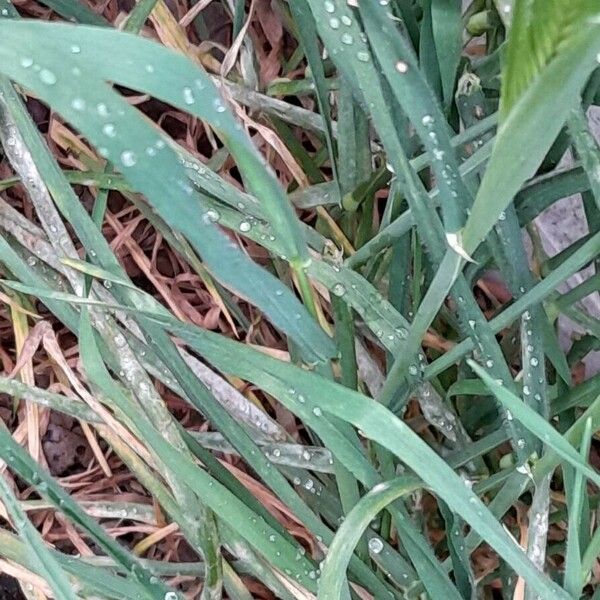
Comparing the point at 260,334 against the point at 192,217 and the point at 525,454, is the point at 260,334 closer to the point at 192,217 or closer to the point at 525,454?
the point at 525,454

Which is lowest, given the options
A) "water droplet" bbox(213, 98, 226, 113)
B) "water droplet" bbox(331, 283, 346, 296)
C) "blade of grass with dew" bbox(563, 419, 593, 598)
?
"blade of grass with dew" bbox(563, 419, 593, 598)

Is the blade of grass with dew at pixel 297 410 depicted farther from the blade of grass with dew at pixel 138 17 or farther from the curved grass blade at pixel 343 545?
the blade of grass with dew at pixel 138 17

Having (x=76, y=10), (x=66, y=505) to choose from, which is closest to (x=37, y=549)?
(x=66, y=505)

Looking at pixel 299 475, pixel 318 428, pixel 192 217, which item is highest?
pixel 192 217

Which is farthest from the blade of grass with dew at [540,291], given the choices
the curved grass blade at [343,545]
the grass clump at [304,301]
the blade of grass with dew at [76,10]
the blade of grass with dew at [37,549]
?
the blade of grass with dew at [76,10]

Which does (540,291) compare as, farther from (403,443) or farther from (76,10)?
(76,10)

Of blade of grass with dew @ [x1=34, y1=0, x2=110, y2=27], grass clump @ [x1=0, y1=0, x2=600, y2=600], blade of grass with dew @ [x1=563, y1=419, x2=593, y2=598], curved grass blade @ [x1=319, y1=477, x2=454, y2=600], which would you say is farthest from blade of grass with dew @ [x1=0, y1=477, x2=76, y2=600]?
blade of grass with dew @ [x1=34, y1=0, x2=110, y2=27]

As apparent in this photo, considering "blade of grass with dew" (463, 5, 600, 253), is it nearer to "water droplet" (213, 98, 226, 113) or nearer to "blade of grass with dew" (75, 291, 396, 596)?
"water droplet" (213, 98, 226, 113)

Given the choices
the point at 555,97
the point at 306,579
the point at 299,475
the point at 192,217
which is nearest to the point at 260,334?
the point at 299,475
